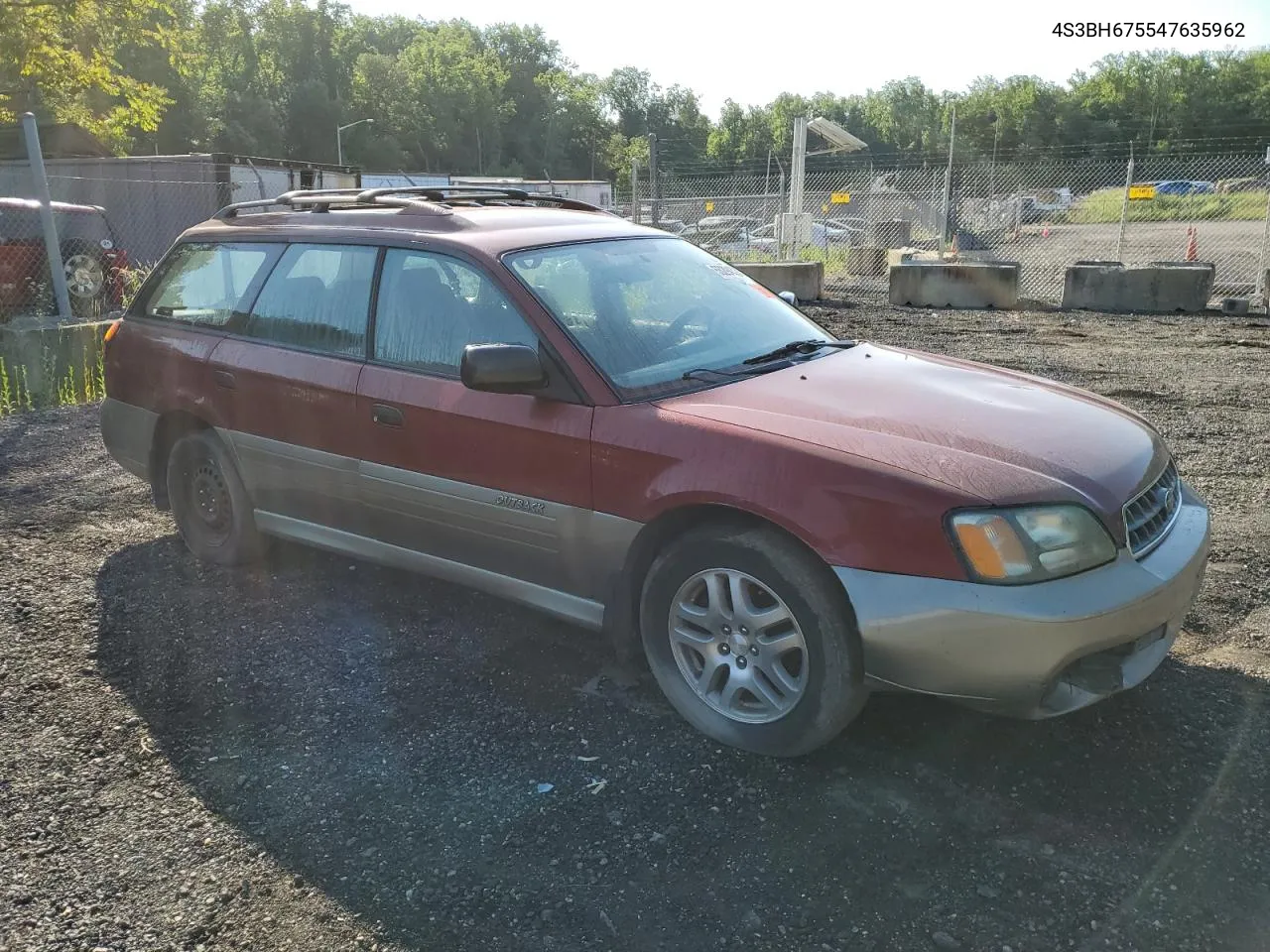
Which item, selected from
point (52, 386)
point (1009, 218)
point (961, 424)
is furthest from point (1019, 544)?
point (1009, 218)

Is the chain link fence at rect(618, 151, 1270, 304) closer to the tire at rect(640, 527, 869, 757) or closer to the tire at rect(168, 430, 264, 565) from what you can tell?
the tire at rect(168, 430, 264, 565)

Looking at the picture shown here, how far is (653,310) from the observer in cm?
381

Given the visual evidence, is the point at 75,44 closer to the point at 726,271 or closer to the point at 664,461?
the point at 726,271

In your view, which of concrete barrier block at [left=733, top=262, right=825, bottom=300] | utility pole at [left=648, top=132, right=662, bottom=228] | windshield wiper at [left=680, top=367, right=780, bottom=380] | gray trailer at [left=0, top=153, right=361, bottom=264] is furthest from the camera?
gray trailer at [left=0, top=153, right=361, bottom=264]

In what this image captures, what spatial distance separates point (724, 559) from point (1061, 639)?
97 cm

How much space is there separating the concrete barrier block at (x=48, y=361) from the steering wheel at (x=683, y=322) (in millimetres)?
7111

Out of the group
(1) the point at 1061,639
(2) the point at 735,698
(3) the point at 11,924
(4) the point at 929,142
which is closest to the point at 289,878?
(3) the point at 11,924

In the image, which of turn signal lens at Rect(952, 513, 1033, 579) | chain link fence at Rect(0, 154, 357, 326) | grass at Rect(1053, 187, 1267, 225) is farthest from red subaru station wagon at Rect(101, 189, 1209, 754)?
grass at Rect(1053, 187, 1267, 225)

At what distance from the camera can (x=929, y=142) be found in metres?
87.9

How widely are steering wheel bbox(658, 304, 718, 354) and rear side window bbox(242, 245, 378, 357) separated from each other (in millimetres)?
1252

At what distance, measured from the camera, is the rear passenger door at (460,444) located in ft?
11.2

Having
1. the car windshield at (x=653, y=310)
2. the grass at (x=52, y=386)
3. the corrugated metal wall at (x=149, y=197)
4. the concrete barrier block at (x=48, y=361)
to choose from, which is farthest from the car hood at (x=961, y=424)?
the corrugated metal wall at (x=149, y=197)

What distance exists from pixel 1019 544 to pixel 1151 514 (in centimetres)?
67

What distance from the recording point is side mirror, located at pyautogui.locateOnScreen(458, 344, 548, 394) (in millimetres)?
3248
